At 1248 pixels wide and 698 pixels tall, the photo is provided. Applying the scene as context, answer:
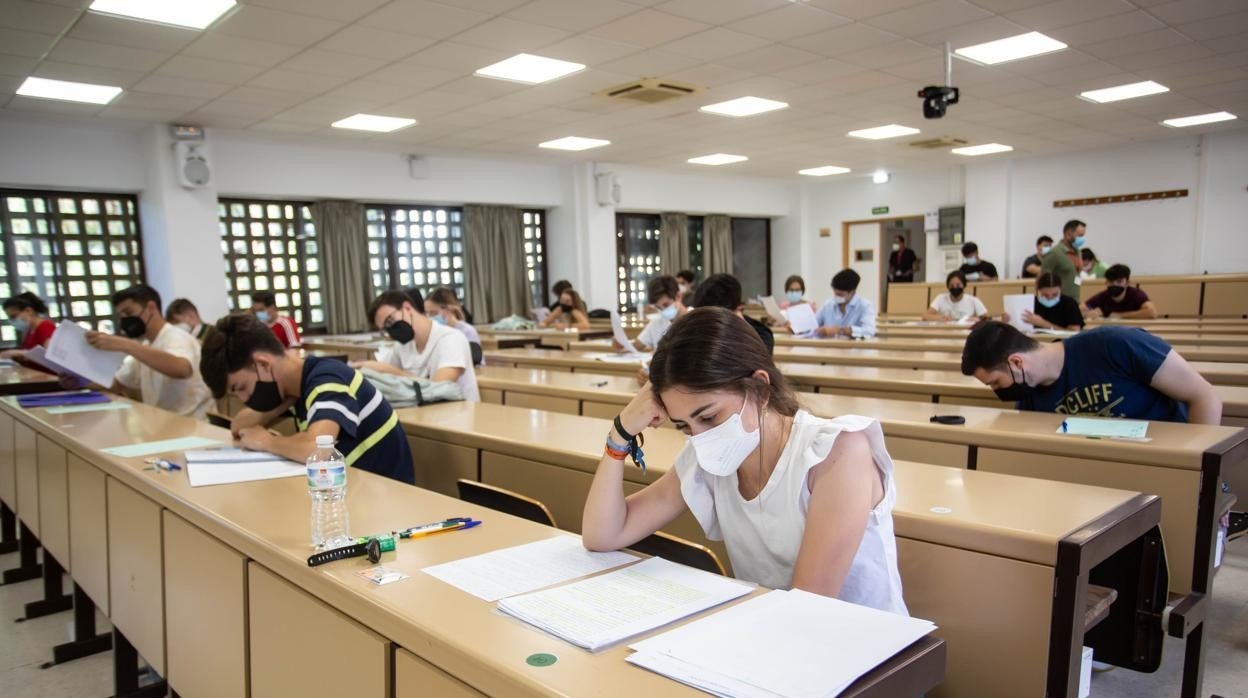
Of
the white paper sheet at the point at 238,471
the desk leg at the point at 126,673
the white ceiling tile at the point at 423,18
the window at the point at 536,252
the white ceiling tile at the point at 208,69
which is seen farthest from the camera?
the window at the point at 536,252

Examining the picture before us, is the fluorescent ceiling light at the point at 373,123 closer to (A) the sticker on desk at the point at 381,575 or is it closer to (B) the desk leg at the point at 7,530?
(B) the desk leg at the point at 7,530

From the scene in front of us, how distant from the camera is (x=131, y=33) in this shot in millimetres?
4664

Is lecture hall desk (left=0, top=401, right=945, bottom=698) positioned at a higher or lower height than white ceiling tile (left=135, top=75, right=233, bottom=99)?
lower

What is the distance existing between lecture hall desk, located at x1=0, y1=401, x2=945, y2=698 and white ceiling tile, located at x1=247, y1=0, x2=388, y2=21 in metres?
2.64

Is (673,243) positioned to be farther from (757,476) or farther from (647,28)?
(757,476)

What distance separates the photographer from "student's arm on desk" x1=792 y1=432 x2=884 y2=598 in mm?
1295

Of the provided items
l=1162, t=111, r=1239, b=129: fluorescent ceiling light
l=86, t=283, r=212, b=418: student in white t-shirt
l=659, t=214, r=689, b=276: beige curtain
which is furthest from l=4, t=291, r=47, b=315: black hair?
l=1162, t=111, r=1239, b=129: fluorescent ceiling light

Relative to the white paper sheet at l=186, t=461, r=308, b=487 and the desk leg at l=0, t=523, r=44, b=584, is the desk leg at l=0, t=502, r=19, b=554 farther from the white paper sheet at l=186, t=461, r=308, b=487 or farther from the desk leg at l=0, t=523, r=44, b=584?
the white paper sheet at l=186, t=461, r=308, b=487

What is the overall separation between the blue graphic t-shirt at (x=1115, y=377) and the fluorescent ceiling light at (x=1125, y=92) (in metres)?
5.80

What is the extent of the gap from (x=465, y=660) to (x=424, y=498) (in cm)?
83

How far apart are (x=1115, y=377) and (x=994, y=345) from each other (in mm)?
388

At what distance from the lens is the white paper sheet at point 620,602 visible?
1064 mm

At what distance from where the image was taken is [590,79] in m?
6.13

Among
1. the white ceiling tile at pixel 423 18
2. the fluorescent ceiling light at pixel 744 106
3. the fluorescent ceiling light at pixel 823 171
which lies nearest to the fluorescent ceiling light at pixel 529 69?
the white ceiling tile at pixel 423 18
